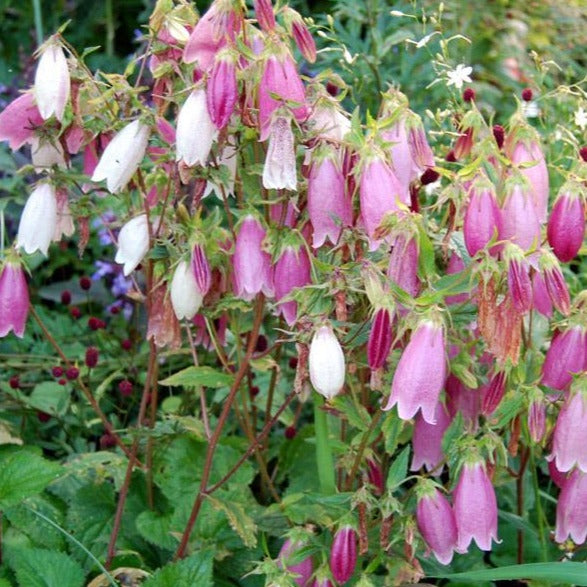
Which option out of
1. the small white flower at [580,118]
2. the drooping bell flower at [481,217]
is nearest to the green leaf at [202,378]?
the drooping bell flower at [481,217]

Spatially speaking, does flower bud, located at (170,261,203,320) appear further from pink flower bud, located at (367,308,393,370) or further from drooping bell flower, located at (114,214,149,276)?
pink flower bud, located at (367,308,393,370)

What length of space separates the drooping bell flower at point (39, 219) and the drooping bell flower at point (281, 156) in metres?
0.41

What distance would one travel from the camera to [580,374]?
1.41 m

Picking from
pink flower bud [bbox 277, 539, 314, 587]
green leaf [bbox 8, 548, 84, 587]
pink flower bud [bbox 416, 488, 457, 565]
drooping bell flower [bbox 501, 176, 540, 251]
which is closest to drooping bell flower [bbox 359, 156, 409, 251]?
drooping bell flower [bbox 501, 176, 540, 251]

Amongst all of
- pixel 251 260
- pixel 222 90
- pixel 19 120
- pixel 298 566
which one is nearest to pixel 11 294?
pixel 19 120

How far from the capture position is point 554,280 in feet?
4.47

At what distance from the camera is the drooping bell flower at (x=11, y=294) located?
1614 millimetres

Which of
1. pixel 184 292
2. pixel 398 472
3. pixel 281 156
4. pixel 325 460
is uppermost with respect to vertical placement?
pixel 281 156

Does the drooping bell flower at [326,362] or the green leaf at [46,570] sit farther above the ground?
the drooping bell flower at [326,362]

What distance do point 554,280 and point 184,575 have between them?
712 mm

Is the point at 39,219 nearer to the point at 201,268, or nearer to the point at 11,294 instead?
the point at 11,294

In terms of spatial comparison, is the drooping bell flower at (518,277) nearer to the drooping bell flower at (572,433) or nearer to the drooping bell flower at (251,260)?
the drooping bell flower at (572,433)

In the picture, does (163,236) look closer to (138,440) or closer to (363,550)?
(138,440)

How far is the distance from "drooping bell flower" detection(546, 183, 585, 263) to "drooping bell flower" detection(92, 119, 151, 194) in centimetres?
60
